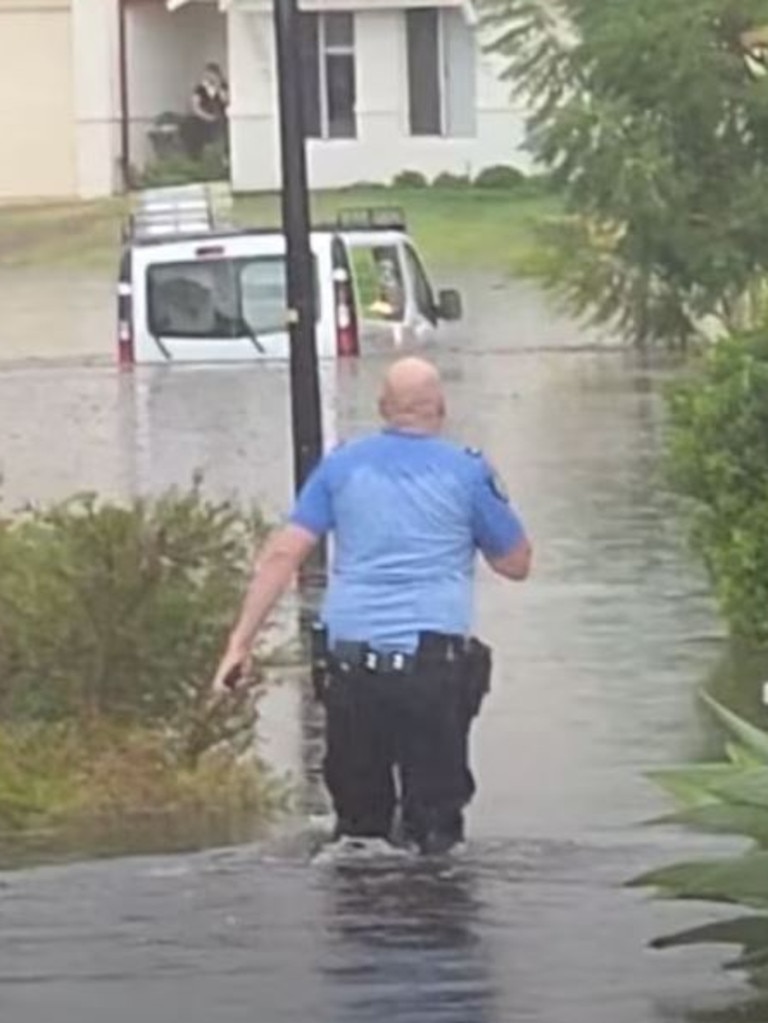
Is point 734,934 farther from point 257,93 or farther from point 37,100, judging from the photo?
point 37,100

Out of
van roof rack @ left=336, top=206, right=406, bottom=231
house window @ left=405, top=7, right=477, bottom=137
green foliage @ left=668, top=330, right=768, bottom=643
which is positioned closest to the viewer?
green foliage @ left=668, top=330, right=768, bottom=643

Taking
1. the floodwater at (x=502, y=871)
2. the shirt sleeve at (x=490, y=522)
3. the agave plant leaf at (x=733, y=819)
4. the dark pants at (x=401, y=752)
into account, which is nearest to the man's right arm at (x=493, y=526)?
the shirt sleeve at (x=490, y=522)

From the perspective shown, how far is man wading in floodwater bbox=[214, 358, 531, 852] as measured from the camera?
10.7m

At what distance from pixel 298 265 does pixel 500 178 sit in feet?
119

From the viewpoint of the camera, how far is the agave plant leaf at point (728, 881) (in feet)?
26.3

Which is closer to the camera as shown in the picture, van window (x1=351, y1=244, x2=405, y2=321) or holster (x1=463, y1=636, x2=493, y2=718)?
holster (x1=463, y1=636, x2=493, y2=718)

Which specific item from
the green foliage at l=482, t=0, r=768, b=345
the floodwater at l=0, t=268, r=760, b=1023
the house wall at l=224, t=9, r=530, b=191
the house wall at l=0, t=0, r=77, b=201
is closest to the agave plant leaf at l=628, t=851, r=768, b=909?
the floodwater at l=0, t=268, r=760, b=1023

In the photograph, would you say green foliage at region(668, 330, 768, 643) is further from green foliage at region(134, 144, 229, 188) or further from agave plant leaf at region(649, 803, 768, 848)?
green foliage at region(134, 144, 229, 188)

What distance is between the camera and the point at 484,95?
54938mm

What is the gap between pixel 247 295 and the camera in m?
35.7

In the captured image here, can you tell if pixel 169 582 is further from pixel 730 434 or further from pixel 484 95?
pixel 484 95

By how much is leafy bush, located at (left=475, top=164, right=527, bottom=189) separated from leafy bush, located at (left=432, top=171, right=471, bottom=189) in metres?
0.45

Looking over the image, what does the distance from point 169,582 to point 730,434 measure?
4636mm

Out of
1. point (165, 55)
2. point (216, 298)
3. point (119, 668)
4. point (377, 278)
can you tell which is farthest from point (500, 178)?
point (119, 668)
